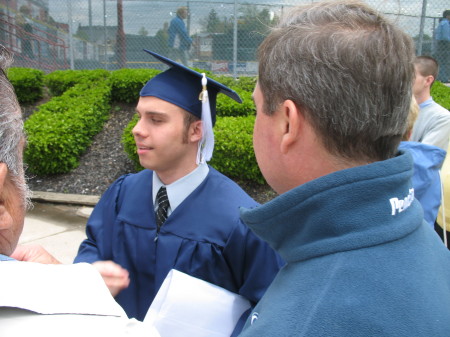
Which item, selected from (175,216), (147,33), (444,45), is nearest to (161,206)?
(175,216)

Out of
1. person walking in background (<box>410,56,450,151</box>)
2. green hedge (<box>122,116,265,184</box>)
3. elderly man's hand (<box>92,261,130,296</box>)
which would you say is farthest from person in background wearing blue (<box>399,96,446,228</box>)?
green hedge (<box>122,116,265,184</box>)

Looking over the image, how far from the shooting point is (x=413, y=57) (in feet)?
3.34

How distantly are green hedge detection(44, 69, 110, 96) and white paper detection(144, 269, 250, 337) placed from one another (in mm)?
8508

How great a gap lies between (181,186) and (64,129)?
5107 mm

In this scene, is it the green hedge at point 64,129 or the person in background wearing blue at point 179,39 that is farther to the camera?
the person in background wearing blue at point 179,39

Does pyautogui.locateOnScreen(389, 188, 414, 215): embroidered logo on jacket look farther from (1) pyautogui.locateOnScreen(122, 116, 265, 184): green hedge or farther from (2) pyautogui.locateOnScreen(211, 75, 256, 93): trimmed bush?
(2) pyautogui.locateOnScreen(211, 75, 256, 93): trimmed bush

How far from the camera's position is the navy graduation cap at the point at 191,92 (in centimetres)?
227

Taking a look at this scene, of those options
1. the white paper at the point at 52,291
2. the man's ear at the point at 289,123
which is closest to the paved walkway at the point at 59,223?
the white paper at the point at 52,291

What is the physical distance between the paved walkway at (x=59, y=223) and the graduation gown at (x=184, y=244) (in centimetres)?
269

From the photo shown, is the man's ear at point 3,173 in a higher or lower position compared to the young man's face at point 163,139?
higher

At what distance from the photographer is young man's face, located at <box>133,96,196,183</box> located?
224 centimetres

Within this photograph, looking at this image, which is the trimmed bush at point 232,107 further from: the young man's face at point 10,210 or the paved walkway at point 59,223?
the young man's face at point 10,210

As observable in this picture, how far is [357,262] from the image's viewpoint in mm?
842

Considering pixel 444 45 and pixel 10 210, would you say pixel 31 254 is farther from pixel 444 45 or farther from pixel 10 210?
pixel 444 45
